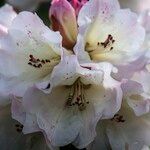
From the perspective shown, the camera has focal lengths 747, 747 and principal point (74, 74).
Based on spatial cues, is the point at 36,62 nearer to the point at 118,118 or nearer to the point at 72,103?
the point at 72,103

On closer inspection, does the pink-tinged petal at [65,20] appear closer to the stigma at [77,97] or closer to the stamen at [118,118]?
the stigma at [77,97]

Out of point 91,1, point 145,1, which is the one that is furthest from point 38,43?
point 145,1

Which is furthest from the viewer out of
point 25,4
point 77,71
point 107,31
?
point 25,4

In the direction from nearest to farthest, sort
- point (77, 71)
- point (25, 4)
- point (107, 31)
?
point (77, 71) → point (107, 31) → point (25, 4)

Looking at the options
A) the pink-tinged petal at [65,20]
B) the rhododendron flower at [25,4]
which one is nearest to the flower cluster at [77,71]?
the pink-tinged petal at [65,20]

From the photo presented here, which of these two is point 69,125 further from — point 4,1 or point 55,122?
point 4,1

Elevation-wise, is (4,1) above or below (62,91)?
below

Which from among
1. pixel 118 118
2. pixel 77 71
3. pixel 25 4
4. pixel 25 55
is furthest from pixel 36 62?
pixel 25 4
